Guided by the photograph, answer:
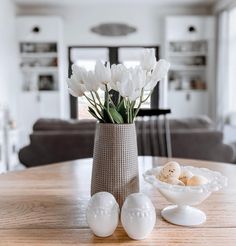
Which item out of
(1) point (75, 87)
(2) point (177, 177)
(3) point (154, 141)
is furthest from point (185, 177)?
(3) point (154, 141)

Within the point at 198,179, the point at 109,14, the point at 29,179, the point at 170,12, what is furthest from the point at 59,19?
the point at 198,179

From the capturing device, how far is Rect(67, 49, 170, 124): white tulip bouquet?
91 cm

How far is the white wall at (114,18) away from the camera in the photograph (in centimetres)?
607

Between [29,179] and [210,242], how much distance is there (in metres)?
0.90

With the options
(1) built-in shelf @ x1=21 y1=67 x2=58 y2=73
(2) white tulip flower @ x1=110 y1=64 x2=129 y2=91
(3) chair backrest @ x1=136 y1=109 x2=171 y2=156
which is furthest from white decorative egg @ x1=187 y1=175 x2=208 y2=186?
(1) built-in shelf @ x1=21 y1=67 x2=58 y2=73

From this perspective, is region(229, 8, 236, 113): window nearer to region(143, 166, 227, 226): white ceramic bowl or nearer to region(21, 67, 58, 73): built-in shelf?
region(21, 67, 58, 73): built-in shelf

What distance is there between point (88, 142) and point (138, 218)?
1.89m

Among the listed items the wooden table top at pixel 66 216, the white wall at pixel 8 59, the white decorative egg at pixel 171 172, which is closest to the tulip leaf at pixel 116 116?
the white decorative egg at pixel 171 172

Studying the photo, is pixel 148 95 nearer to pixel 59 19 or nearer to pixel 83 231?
pixel 83 231

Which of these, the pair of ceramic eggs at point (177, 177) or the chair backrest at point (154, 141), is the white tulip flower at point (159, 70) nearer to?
the pair of ceramic eggs at point (177, 177)

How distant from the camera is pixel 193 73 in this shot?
6.31m

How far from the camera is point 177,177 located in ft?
3.22

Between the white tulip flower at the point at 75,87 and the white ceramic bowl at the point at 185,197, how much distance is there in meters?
0.35

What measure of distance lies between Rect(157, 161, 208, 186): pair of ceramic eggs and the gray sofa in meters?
1.66
